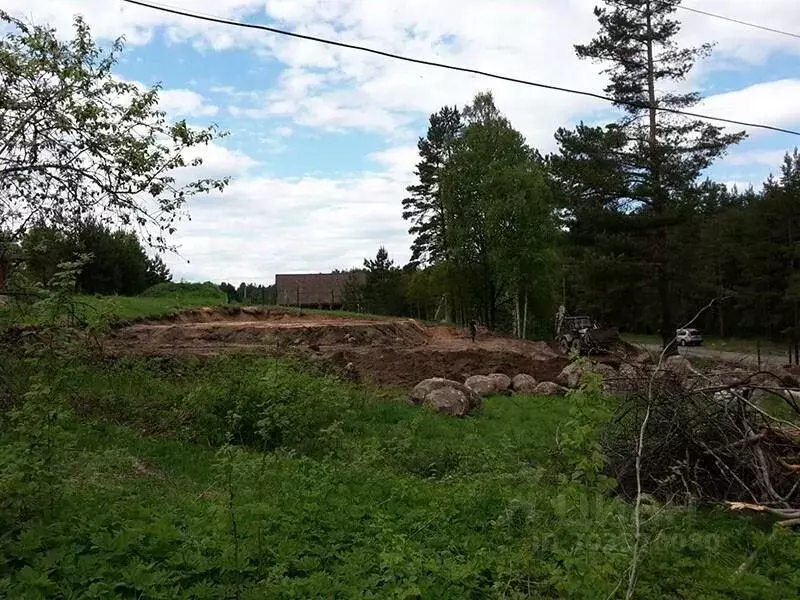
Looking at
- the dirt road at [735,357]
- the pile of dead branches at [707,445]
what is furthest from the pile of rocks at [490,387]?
the dirt road at [735,357]

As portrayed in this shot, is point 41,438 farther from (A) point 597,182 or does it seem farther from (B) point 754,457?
(A) point 597,182

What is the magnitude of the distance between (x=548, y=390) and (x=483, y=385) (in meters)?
1.51

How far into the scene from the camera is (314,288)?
208 ft

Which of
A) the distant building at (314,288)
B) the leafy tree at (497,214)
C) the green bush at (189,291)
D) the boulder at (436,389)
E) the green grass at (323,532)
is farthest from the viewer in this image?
the distant building at (314,288)

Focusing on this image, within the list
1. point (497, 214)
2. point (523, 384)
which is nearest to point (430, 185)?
point (497, 214)

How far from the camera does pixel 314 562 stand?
14.8 ft

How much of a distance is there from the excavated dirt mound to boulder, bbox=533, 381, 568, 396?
64.0 inches

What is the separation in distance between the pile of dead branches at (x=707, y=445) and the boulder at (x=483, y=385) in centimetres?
778

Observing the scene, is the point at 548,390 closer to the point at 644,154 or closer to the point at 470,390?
the point at 470,390

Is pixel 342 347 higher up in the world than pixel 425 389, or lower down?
higher up

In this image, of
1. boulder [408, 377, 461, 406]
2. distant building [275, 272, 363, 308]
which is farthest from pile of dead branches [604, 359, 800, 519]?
distant building [275, 272, 363, 308]

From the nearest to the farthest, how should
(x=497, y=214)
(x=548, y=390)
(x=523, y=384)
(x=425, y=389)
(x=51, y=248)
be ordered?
(x=51, y=248) → (x=425, y=389) → (x=548, y=390) → (x=523, y=384) → (x=497, y=214)

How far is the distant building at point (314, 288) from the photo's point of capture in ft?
191

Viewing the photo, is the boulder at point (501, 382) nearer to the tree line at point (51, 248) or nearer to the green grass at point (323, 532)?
the green grass at point (323, 532)
